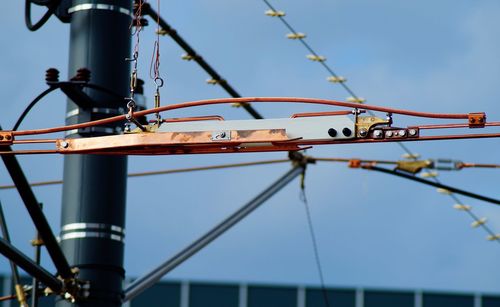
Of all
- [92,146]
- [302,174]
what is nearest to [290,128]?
[92,146]

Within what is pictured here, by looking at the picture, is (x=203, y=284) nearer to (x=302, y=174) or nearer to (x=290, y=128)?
(x=302, y=174)

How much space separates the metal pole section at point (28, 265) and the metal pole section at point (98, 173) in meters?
0.31

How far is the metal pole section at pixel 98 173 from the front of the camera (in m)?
18.5

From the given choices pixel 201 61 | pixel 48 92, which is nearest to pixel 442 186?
pixel 201 61

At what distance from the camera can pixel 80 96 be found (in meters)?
18.6

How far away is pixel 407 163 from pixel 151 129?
8.84 m

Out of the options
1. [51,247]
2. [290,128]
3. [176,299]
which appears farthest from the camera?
[176,299]

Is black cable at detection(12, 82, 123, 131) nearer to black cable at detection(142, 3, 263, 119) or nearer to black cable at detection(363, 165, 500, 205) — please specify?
black cable at detection(142, 3, 263, 119)

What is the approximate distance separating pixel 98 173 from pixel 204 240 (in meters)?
2.18

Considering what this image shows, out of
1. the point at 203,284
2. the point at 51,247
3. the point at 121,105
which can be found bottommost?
the point at 51,247

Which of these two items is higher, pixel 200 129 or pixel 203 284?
pixel 203 284

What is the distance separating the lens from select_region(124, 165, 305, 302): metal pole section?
19531 millimetres

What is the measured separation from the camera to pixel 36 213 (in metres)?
18.0

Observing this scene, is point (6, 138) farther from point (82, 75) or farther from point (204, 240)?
point (204, 240)
